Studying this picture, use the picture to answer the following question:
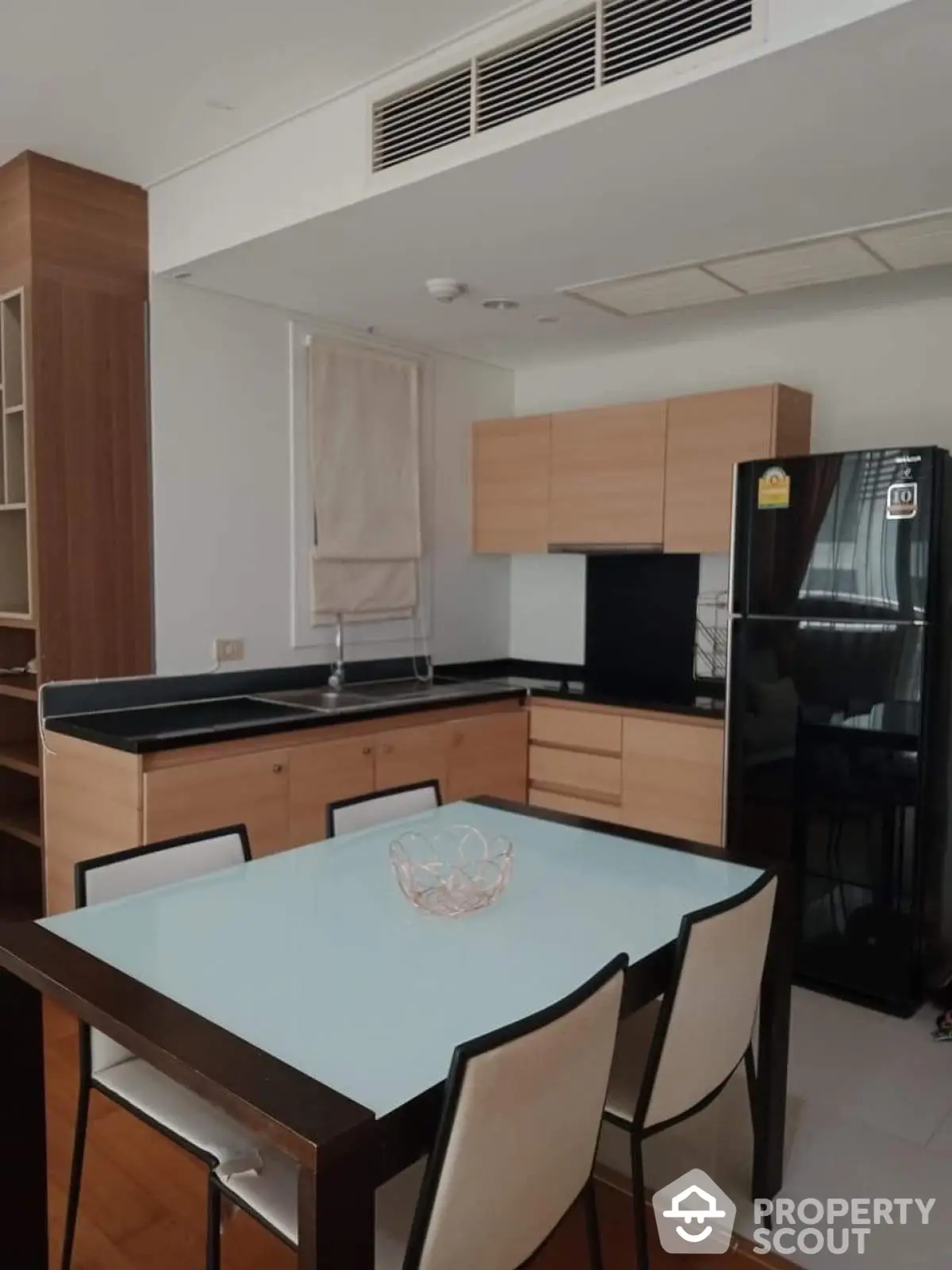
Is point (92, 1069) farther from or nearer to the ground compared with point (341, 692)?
nearer to the ground

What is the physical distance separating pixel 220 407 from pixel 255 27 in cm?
148

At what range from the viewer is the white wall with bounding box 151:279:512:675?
3.36 meters

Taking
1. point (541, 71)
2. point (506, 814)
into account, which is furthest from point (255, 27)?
point (506, 814)

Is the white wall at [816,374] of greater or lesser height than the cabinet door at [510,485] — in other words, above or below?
above

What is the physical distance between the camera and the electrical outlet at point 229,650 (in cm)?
355

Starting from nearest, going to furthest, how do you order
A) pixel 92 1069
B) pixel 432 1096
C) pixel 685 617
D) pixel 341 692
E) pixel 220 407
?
pixel 432 1096, pixel 92 1069, pixel 220 407, pixel 341 692, pixel 685 617

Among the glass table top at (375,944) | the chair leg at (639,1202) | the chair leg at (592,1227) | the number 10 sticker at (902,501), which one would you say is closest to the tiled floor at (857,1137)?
the chair leg at (639,1202)

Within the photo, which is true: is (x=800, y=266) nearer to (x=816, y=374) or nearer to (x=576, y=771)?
(x=816, y=374)

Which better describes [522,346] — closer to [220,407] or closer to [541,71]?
[220,407]

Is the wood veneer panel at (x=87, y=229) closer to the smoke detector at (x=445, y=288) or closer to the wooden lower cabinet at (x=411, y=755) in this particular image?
the smoke detector at (x=445, y=288)

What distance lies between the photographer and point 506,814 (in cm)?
246

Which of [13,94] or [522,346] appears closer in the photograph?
[13,94]

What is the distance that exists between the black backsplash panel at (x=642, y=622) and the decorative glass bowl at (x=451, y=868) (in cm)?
193

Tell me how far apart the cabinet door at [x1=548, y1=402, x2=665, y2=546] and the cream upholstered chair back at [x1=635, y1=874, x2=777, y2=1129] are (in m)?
2.30
